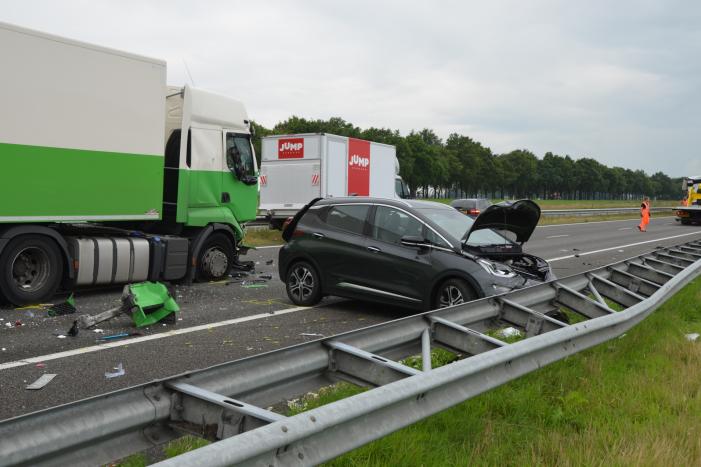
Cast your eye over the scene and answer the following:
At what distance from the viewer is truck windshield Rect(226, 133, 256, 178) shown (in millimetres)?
12383

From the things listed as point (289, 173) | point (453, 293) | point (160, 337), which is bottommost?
point (160, 337)

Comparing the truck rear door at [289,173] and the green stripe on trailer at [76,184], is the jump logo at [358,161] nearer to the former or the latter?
the truck rear door at [289,173]

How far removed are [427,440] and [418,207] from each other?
17.9 ft

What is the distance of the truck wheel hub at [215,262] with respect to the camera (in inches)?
474

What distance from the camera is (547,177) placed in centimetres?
17150

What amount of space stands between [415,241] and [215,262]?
4.94 meters

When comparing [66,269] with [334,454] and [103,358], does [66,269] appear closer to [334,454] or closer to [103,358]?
[103,358]

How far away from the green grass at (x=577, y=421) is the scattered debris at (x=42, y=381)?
8.50 feet

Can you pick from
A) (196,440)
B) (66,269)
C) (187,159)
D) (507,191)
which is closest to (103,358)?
(196,440)

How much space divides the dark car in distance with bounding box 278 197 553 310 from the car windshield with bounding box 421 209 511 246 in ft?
0.05

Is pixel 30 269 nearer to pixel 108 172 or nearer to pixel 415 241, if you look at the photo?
pixel 108 172

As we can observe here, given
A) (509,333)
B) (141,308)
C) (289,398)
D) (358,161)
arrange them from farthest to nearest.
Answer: (358,161)
(141,308)
(509,333)
(289,398)

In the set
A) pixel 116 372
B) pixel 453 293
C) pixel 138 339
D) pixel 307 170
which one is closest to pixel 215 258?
pixel 138 339

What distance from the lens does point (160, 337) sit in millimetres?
7582
